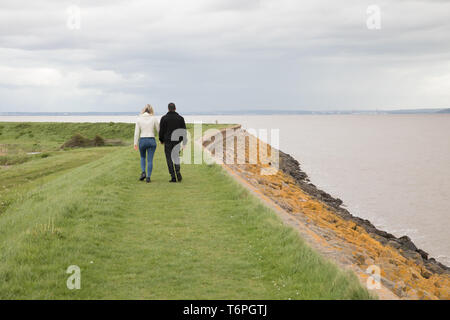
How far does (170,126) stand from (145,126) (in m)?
0.70

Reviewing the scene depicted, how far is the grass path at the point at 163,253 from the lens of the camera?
5.74m

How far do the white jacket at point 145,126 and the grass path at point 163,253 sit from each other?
2.23 meters

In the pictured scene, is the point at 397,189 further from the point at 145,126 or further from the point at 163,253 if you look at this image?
the point at 163,253

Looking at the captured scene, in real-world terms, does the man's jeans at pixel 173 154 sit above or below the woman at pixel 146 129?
below

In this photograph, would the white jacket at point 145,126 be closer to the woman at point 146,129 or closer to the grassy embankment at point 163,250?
the woman at point 146,129

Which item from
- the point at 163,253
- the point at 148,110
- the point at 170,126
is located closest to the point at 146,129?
the point at 148,110

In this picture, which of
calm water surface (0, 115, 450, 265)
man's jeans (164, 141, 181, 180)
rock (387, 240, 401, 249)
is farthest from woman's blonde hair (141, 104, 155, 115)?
calm water surface (0, 115, 450, 265)

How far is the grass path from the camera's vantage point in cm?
574

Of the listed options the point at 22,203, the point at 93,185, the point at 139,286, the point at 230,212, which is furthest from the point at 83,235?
the point at 22,203

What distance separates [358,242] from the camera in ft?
36.0

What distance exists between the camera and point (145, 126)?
1285 centimetres

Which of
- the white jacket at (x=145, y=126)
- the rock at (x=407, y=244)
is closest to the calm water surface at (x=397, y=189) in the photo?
the rock at (x=407, y=244)

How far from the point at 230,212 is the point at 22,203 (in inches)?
298
